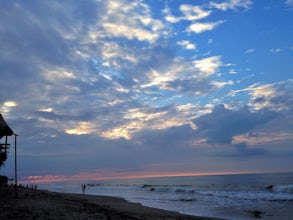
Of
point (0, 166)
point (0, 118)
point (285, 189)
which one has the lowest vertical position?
point (285, 189)

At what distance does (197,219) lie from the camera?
2409cm

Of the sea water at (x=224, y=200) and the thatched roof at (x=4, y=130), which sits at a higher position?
the thatched roof at (x=4, y=130)

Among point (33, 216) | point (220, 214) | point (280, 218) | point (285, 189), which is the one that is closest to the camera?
point (33, 216)

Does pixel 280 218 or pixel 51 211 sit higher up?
pixel 51 211

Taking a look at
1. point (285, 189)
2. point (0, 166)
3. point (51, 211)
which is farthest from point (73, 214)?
point (285, 189)

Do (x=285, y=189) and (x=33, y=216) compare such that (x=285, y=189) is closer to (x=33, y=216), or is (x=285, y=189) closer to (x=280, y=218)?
(x=280, y=218)

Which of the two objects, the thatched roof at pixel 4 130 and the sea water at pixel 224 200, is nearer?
the thatched roof at pixel 4 130

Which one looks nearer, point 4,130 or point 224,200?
point 4,130

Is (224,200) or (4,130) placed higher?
(4,130)

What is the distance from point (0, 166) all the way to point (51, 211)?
397 inches

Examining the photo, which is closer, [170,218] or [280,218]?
[170,218]

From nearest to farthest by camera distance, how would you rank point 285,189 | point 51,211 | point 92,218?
point 92,218
point 51,211
point 285,189

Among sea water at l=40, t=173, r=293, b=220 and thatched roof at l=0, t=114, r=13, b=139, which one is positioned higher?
thatched roof at l=0, t=114, r=13, b=139

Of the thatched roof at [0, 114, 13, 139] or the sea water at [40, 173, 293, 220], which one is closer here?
the thatched roof at [0, 114, 13, 139]
